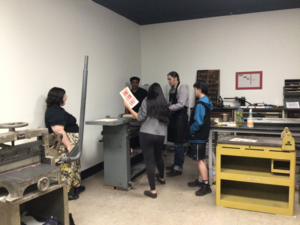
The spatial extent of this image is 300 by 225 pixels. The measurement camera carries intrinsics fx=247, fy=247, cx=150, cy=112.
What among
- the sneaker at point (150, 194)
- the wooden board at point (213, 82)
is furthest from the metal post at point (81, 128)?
the wooden board at point (213, 82)

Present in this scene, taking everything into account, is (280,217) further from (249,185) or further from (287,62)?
(287,62)

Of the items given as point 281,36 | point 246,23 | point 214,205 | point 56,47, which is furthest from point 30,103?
point 281,36

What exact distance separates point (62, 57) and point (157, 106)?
5.00 ft

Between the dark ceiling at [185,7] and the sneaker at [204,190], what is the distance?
3107 millimetres

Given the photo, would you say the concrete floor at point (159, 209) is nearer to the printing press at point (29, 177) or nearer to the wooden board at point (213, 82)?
the printing press at point (29, 177)

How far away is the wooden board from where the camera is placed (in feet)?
16.5

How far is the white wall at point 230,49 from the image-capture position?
4734 millimetres

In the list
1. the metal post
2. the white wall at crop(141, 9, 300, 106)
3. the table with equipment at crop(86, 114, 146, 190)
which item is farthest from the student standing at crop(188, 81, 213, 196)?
the white wall at crop(141, 9, 300, 106)

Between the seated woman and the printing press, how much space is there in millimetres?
839

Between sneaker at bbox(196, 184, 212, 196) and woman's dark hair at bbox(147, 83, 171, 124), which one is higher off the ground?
woman's dark hair at bbox(147, 83, 171, 124)

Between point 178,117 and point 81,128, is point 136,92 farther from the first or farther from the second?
point 81,128

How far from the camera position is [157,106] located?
2.86 metres

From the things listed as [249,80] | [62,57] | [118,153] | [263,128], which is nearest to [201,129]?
[263,128]

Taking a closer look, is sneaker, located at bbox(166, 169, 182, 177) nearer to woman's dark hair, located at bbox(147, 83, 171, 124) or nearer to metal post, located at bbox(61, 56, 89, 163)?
woman's dark hair, located at bbox(147, 83, 171, 124)
